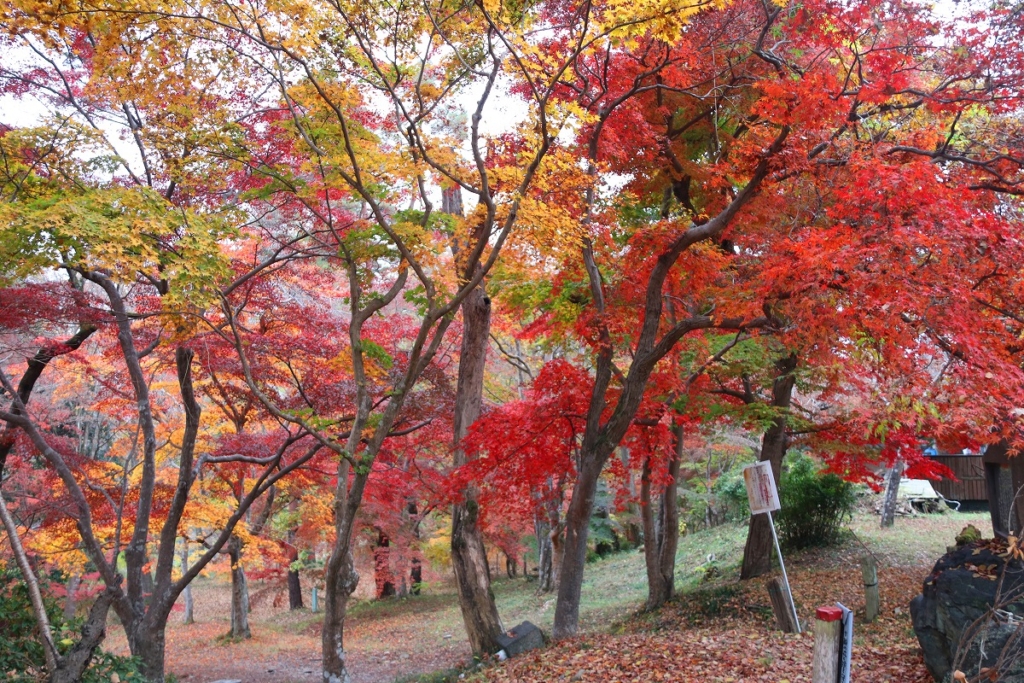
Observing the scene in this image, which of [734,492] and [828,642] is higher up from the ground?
[734,492]

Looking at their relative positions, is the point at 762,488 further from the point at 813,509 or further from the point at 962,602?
the point at 813,509

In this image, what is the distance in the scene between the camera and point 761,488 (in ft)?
25.8

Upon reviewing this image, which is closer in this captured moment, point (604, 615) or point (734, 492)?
point (604, 615)

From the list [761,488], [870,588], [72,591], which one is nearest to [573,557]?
[761,488]

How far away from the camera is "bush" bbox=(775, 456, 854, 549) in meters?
12.6

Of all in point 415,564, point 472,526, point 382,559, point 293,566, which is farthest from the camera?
point 415,564

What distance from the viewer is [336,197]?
7.95 meters

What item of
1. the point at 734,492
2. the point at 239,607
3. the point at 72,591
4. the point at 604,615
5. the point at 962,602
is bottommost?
the point at 604,615

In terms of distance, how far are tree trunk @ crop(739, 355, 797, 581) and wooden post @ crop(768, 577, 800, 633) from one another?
10.7 ft

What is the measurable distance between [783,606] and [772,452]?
413 cm

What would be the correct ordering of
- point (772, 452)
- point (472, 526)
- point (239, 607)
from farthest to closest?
point (239, 607) → point (772, 452) → point (472, 526)

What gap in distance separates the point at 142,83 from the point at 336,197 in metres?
2.08

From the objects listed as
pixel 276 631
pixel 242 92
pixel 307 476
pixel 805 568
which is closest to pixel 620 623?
pixel 805 568

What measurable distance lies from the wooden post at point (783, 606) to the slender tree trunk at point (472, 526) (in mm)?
3270
